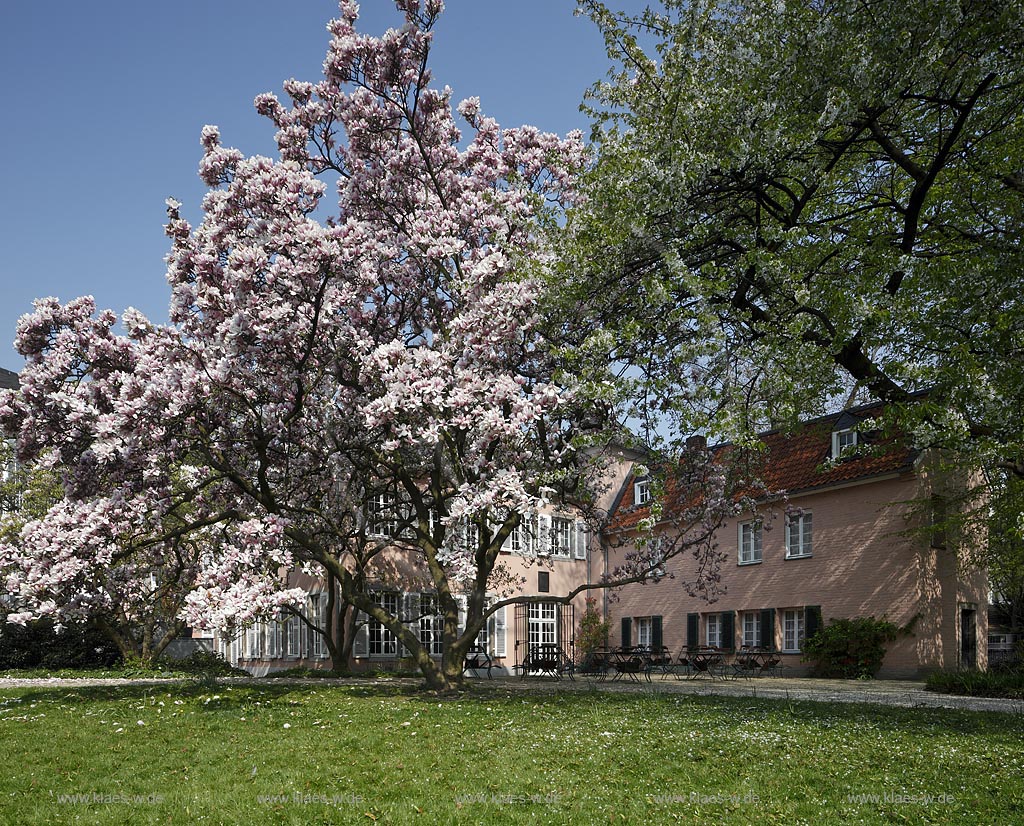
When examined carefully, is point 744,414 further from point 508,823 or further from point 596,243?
point 508,823

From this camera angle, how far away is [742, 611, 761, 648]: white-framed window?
29859 mm

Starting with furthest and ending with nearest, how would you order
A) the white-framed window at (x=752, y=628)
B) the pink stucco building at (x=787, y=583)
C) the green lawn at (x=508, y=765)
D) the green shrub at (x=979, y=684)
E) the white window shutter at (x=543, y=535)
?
the white-framed window at (x=752, y=628), the pink stucco building at (x=787, y=583), the white window shutter at (x=543, y=535), the green shrub at (x=979, y=684), the green lawn at (x=508, y=765)

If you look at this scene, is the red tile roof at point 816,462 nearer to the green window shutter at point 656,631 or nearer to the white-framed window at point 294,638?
the green window shutter at point 656,631

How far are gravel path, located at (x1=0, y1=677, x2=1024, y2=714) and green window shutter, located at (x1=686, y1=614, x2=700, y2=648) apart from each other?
593cm

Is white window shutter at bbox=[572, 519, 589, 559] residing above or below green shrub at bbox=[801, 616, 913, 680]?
above

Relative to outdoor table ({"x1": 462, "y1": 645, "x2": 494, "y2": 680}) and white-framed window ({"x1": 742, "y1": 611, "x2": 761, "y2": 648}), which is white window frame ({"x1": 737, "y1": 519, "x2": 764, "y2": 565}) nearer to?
white-framed window ({"x1": 742, "y1": 611, "x2": 761, "y2": 648})

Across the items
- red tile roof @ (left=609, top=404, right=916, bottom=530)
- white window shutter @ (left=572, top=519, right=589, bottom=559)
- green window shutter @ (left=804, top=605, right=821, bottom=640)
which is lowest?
green window shutter @ (left=804, top=605, right=821, bottom=640)

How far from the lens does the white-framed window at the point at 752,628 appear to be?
2986 cm

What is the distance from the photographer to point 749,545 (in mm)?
30500

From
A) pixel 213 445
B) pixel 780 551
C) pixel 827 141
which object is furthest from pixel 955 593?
pixel 213 445

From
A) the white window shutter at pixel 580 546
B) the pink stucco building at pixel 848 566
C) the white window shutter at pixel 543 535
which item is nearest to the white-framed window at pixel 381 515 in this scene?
the white window shutter at pixel 543 535

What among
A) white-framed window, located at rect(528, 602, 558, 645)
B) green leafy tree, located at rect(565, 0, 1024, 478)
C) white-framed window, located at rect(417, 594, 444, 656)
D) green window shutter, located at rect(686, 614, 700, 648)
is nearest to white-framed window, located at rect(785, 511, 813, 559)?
green window shutter, located at rect(686, 614, 700, 648)

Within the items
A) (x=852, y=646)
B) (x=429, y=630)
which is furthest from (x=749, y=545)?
(x=429, y=630)

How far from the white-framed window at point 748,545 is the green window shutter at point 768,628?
1.80 meters
